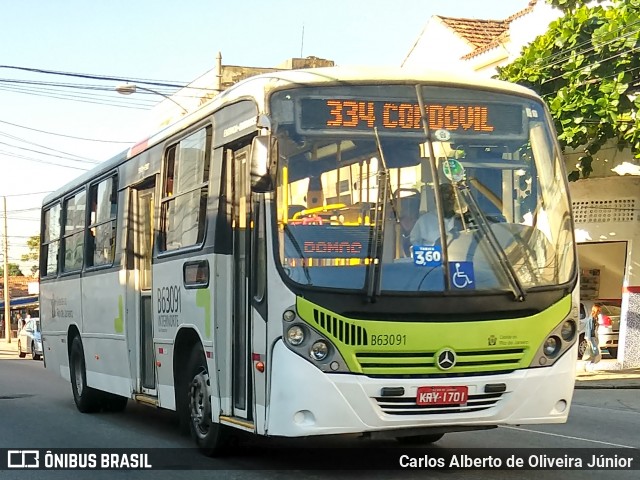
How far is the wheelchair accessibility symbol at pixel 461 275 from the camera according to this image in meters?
7.50

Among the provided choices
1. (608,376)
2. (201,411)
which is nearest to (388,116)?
(201,411)

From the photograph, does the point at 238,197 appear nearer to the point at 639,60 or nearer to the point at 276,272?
the point at 276,272

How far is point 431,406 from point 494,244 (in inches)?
52.6

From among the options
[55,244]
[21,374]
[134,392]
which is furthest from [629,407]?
[21,374]

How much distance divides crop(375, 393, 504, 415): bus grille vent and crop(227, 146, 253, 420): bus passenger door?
123 cm

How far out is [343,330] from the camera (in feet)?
24.0

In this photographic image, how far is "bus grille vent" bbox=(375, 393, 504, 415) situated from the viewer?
7.30 meters

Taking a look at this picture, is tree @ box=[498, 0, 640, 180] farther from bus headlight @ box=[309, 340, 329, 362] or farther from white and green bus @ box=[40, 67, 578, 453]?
bus headlight @ box=[309, 340, 329, 362]

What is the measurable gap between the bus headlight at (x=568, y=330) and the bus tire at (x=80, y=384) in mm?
7912

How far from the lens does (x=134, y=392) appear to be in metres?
11.4

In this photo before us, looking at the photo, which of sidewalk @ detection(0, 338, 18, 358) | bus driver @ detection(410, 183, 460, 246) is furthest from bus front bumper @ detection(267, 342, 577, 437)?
sidewalk @ detection(0, 338, 18, 358)

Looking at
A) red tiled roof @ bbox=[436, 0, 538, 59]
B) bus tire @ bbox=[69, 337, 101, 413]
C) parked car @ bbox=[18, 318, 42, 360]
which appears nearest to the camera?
bus tire @ bbox=[69, 337, 101, 413]

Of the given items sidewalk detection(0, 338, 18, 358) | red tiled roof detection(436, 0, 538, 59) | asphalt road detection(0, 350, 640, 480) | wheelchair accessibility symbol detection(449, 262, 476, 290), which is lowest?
sidewalk detection(0, 338, 18, 358)

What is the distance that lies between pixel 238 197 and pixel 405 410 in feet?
7.98
